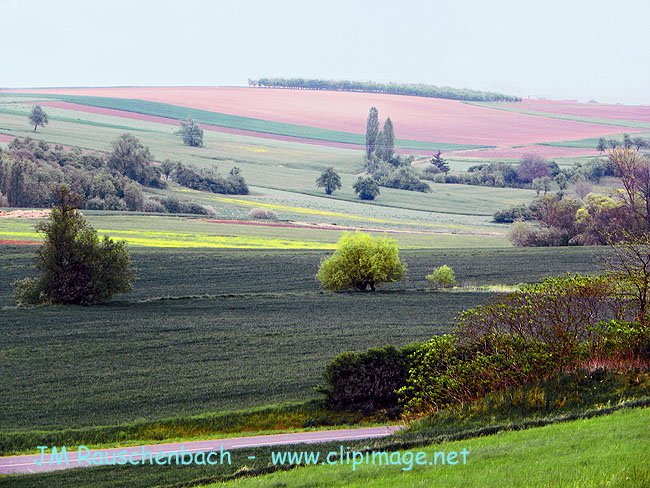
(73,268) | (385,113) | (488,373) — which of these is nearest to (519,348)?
(488,373)

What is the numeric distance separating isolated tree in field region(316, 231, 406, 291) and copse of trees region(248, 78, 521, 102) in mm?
144989

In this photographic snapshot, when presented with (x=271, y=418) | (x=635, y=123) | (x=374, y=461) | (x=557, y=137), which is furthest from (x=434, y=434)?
(x=635, y=123)

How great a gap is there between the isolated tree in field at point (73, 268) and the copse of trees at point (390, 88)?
155 metres

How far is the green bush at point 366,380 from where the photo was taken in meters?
23.9

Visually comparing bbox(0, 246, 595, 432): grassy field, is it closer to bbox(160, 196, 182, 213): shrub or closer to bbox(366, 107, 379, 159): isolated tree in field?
bbox(160, 196, 182, 213): shrub

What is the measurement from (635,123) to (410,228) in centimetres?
8942

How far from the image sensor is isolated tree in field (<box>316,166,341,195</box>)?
110 metres

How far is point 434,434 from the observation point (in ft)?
49.4

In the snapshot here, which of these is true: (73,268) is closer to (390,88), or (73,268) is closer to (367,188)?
(367,188)

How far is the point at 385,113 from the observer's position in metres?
152

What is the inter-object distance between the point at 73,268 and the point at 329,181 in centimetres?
7200

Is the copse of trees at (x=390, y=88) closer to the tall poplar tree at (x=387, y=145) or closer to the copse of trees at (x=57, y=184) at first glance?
the tall poplar tree at (x=387, y=145)

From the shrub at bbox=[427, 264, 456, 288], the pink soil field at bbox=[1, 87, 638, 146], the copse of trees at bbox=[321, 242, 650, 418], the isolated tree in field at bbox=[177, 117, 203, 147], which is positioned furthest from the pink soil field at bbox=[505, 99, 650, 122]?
the copse of trees at bbox=[321, 242, 650, 418]

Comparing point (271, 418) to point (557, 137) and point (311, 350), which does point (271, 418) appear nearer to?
point (311, 350)
